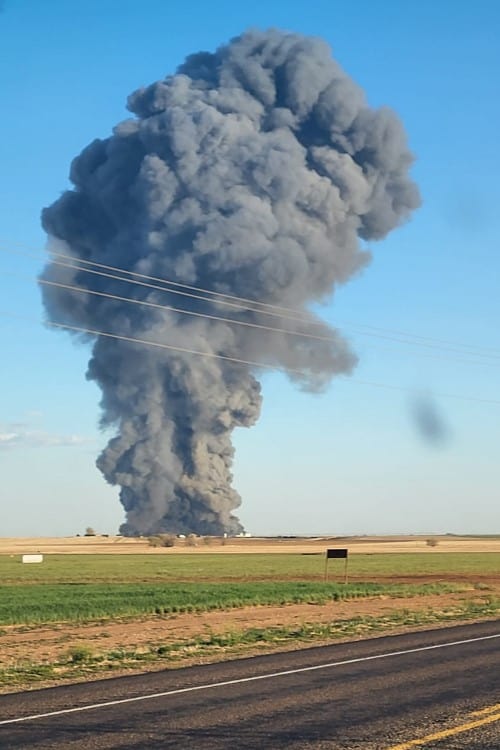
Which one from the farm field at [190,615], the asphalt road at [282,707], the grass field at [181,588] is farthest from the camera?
the grass field at [181,588]

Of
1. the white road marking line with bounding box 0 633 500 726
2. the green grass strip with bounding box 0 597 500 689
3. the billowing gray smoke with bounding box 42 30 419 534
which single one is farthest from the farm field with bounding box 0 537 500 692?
the billowing gray smoke with bounding box 42 30 419 534

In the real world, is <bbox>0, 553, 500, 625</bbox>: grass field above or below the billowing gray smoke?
below

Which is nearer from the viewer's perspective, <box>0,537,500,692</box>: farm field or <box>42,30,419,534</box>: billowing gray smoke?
<box>0,537,500,692</box>: farm field

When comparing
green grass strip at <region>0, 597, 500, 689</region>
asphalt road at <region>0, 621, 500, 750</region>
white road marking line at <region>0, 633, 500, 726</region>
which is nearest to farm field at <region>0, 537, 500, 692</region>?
green grass strip at <region>0, 597, 500, 689</region>

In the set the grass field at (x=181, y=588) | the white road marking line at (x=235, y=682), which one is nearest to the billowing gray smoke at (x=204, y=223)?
the grass field at (x=181, y=588)

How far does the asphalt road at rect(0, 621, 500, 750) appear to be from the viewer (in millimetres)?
11500

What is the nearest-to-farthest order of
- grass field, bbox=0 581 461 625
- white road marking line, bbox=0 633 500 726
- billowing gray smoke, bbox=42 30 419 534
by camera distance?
white road marking line, bbox=0 633 500 726, grass field, bbox=0 581 461 625, billowing gray smoke, bbox=42 30 419 534

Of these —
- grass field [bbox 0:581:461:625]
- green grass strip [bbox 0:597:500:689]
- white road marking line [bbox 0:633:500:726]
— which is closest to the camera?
white road marking line [bbox 0:633:500:726]

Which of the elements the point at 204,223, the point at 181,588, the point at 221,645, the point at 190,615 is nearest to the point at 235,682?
the point at 221,645

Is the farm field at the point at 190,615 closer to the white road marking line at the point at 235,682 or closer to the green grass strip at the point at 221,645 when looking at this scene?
the green grass strip at the point at 221,645

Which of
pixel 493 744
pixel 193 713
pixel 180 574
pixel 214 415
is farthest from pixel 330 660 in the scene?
pixel 214 415

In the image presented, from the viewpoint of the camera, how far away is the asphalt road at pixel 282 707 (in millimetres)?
11500

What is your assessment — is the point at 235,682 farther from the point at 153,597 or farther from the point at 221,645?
the point at 153,597

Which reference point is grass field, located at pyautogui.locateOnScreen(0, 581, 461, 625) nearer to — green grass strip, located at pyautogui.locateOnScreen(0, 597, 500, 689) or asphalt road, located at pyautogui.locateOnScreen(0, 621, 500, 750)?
green grass strip, located at pyautogui.locateOnScreen(0, 597, 500, 689)
